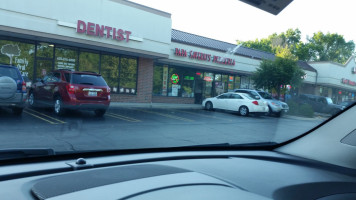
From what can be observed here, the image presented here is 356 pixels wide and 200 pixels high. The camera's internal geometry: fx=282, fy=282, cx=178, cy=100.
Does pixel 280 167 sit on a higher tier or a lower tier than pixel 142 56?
lower

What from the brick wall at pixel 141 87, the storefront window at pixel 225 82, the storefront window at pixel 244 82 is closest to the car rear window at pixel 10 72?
the brick wall at pixel 141 87

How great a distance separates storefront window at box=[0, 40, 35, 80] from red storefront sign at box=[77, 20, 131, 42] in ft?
1.86

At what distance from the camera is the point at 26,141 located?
3076 millimetres

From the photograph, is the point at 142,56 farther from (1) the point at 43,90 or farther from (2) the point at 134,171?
(2) the point at 134,171

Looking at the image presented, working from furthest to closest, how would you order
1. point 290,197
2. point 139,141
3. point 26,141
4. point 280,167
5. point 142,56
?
1. point 142,56
2. point 139,141
3. point 26,141
4. point 280,167
5. point 290,197

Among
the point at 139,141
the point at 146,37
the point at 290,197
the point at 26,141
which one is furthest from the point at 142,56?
the point at 290,197

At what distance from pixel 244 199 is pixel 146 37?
9.38 feet

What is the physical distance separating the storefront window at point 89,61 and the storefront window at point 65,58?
0.07m

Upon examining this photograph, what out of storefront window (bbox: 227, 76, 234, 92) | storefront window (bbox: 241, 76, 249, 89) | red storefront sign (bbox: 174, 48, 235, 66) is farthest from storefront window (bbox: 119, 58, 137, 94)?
storefront window (bbox: 241, 76, 249, 89)

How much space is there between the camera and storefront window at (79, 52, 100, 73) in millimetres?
3314

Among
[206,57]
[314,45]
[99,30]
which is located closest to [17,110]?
[99,30]

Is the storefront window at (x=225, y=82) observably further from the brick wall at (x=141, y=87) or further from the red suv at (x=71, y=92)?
the red suv at (x=71, y=92)

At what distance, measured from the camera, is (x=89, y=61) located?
135 inches

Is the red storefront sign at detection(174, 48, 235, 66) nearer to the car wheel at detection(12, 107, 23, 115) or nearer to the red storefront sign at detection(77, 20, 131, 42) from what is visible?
the red storefront sign at detection(77, 20, 131, 42)
